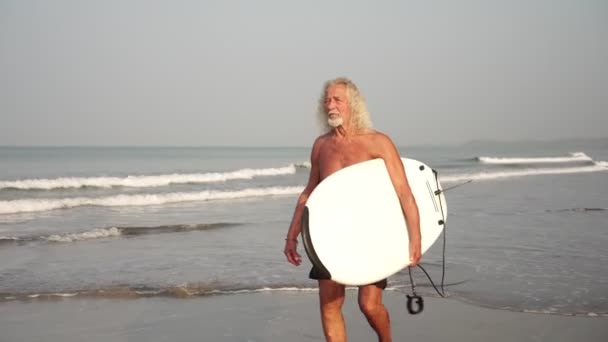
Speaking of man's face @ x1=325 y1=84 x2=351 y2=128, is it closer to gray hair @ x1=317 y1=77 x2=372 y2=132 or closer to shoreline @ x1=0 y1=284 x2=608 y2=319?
gray hair @ x1=317 y1=77 x2=372 y2=132

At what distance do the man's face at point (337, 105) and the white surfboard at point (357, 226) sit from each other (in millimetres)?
264

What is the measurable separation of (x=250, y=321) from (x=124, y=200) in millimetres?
11438

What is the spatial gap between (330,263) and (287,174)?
85.4 ft

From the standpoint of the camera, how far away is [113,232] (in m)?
10.3

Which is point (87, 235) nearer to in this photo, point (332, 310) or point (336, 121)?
point (332, 310)

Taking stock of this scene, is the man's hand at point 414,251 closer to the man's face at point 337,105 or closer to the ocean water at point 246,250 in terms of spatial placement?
the man's face at point 337,105

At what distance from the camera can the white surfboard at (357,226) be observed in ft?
11.0

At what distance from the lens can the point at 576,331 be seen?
478 cm

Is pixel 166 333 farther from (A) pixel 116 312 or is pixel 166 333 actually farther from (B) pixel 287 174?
(B) pixel 287 174

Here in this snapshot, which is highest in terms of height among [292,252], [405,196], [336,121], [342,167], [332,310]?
[336,121]

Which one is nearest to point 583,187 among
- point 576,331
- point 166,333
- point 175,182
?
point 175,182

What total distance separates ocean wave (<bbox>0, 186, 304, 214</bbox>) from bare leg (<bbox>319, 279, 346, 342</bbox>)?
12292 mm

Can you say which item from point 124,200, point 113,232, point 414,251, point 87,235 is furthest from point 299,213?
point 124,200

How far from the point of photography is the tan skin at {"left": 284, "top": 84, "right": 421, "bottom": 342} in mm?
3461
